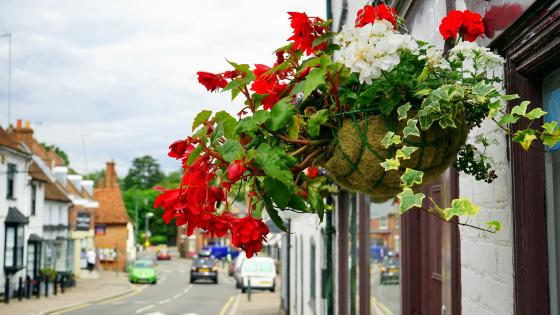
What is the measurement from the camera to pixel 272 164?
87.4 inches

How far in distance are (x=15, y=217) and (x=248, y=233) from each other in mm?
29743

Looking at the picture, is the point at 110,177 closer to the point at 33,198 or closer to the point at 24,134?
the point at 24,134

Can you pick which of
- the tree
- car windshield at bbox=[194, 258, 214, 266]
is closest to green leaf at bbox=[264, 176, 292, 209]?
car windshield at bbox=[194, 258, 214, 266]

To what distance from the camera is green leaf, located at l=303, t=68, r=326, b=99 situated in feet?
7.36

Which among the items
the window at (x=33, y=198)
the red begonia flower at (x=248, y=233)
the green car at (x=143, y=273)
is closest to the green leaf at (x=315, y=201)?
the red begonia flower at (x=248, y=233)

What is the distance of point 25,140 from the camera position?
3600 cm

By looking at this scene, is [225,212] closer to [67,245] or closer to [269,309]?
[269,309]

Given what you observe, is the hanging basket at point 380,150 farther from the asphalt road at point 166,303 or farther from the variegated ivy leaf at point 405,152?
the asphalt road at point 166,303

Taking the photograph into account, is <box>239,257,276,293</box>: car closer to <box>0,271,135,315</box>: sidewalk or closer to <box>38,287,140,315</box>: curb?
<box>38,287,140,315</box>: curb

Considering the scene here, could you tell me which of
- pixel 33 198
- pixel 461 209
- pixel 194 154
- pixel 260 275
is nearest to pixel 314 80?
pixel 194 154

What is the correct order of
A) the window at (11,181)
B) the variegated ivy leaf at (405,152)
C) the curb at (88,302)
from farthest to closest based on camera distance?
1. the window at (11,181)
2. the curb at (88,302)
3. the variegated ivy leaf at (405,152)

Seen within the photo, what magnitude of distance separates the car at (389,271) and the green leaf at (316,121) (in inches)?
134

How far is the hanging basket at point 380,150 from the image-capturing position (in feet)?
7.34

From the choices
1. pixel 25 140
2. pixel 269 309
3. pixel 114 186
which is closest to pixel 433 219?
pixel 269 309
